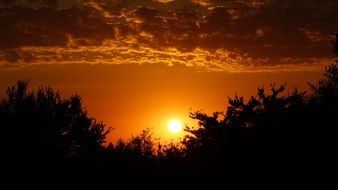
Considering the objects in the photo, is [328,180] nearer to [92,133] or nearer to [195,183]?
[195,183]

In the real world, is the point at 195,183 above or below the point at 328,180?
above

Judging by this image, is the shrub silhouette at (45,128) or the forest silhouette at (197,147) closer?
the forest silhouette at (197,147)

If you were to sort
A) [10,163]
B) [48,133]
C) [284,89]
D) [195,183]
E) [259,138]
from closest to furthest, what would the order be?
[259,138] → [195,183] → [284,89] → [10,163] → [48,133]

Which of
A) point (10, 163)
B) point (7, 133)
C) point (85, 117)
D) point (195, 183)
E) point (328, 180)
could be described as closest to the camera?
point (328, 180)

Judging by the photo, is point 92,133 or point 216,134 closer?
point 216,134

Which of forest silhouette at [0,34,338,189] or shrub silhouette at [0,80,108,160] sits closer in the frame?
forest silhouette at [0,34,338,189]

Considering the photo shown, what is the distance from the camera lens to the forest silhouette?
2095cm

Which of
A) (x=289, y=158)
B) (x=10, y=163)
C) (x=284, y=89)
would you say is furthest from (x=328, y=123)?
(x=10, y=163)

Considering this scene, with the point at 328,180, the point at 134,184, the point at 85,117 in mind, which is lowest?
the point at 328,180

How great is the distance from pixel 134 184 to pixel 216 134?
8.48 meters

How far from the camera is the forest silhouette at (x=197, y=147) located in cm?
2095

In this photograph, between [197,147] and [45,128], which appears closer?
[197,147]

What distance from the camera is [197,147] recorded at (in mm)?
26188

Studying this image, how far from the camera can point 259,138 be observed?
74.8 ft
